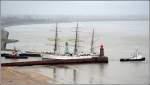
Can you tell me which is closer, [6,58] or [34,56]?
[6,58]

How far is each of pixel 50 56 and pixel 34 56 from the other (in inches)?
45.6

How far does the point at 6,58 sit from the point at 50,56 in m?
1.35

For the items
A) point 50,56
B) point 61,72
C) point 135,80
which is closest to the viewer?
point 135,80

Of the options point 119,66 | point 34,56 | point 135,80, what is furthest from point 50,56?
point 135,80

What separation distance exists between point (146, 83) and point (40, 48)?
24.1ft

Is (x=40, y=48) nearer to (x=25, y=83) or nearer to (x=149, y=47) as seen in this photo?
(x=149, y=47)

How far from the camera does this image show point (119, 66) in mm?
10477

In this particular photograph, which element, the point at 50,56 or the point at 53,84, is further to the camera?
the point at 50,56

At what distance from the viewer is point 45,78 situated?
793 centimetres

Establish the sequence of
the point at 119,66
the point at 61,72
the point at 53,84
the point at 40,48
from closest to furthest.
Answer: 1. the point at 53,84
2. the point at 61,72
3. the point at 119,66
4. the point at 40,48

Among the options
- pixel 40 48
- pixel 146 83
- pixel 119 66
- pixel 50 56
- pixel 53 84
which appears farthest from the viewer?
pixel 40 48

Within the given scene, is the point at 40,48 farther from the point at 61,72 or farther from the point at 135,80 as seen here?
the point at 135,80

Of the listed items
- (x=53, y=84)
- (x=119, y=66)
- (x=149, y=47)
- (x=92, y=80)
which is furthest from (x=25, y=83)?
(x=149, y=47)

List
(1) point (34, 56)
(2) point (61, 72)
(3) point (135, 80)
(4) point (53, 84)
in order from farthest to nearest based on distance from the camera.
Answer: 1. (1) point (34, 56)
2. (2) point (61, 72)
3. (3) point (135, 80)
4. (4) point (53, 84)
